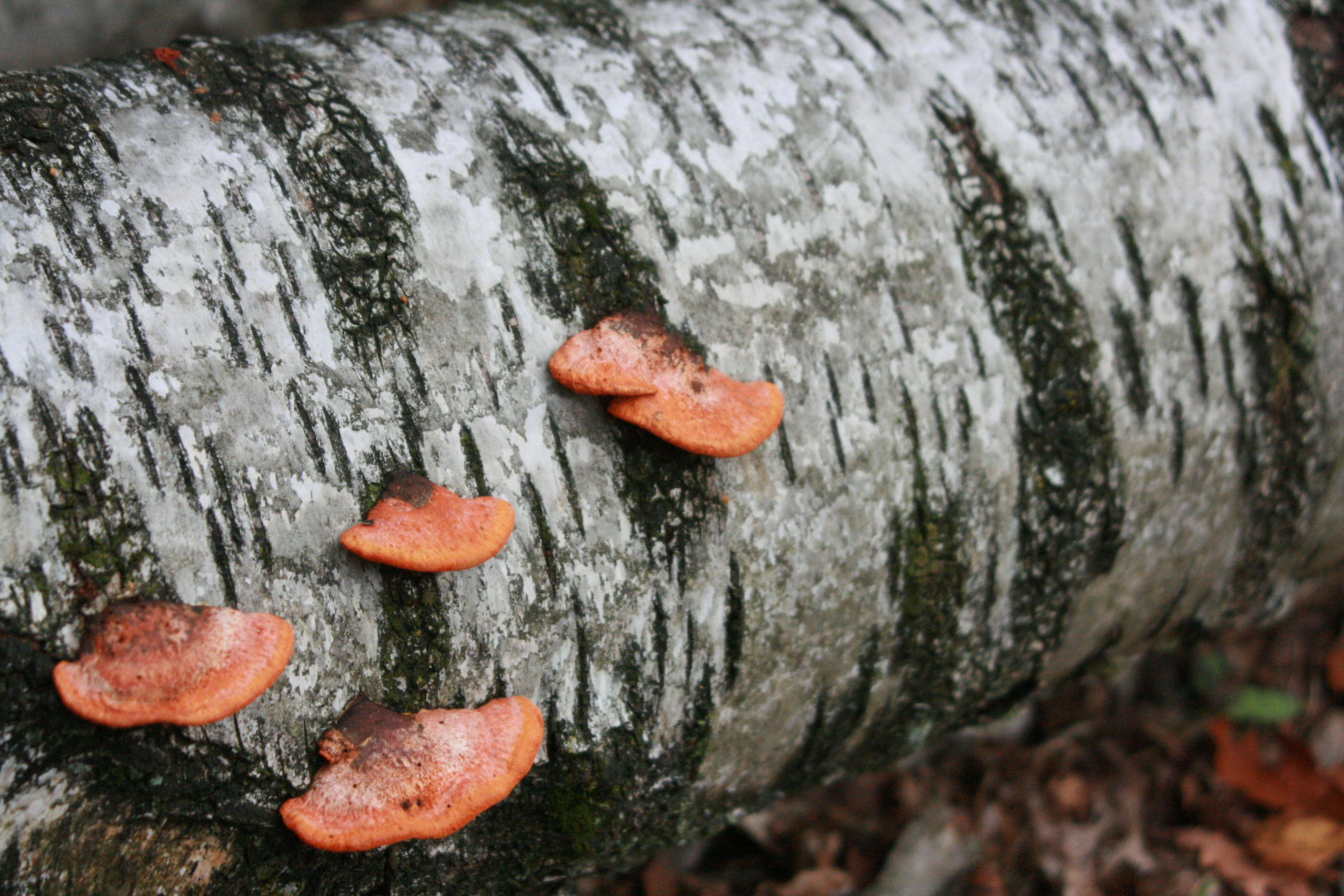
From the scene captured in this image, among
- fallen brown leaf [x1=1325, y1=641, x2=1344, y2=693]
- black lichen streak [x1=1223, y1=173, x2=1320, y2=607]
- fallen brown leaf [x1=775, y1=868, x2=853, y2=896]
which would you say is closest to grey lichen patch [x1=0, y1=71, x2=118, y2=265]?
black lichen streak [x1=1223, y1=173, x2=1320, y2=607]

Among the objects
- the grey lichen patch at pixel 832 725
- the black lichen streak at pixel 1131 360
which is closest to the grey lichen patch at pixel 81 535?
the grey lichen patch at pixel 832 725

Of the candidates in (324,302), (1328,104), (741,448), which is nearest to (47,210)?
(324,302)

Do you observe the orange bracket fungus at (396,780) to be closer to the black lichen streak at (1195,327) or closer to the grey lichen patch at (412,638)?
the grey lichen patch at (412,638)

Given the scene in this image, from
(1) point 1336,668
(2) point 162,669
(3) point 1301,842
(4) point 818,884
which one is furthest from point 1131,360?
(1) point 1336,668

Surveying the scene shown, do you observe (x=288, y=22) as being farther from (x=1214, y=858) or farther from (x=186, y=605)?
(x=1214, y=858)

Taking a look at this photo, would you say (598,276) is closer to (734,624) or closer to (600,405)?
(600,405)
